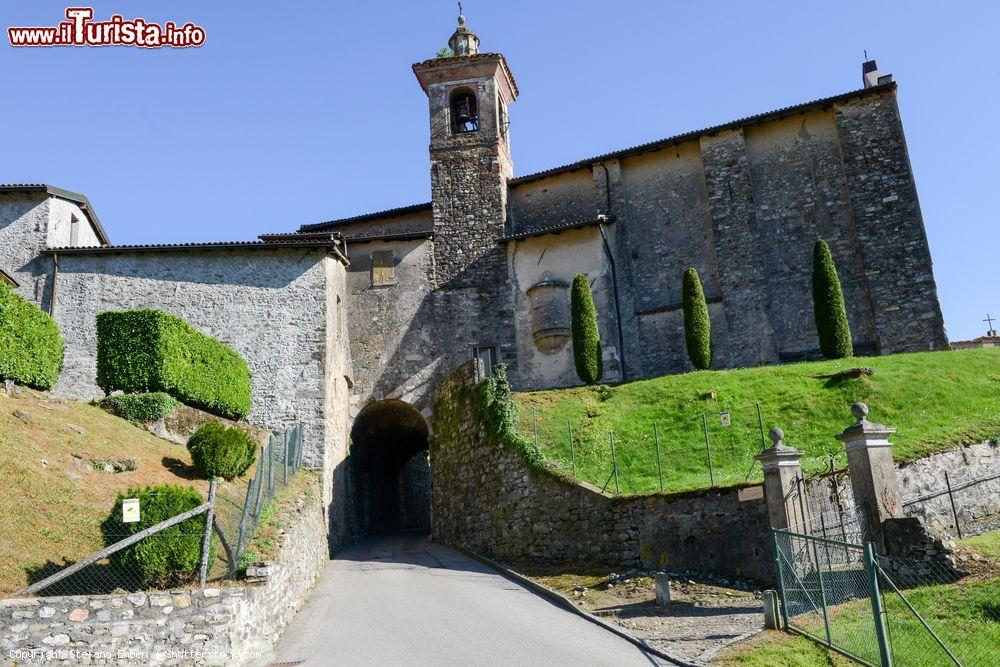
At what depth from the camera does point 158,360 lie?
879 inches

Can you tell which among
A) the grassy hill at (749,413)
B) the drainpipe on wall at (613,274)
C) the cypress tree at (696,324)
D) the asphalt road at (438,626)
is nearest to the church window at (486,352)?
the drainpipe on wall at (613,274)

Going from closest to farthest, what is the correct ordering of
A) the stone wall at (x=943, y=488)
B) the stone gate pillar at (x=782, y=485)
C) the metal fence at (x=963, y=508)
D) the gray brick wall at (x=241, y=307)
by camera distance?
the stone gate pillar at (x=782, y=485)
the stone wall at (x=943, y=488)
the metal fence at (x=963, y=508)
the gray brick wall at (x=241, y=307)

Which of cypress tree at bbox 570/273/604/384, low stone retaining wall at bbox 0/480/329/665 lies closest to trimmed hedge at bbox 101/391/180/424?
low stone retaining wall at bbox 0/480/329/665

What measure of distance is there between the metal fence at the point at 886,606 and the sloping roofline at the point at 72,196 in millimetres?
25138

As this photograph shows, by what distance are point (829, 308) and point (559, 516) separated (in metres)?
13.1

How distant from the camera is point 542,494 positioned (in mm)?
19203

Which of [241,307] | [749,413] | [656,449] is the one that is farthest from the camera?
[241,307]

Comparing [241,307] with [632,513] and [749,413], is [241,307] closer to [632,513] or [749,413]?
[632,513]

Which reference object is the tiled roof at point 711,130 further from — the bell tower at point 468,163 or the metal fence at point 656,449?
the metal fence at point 656,449

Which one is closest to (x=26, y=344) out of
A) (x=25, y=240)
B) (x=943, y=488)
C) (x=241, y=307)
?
(x=241, y=307)

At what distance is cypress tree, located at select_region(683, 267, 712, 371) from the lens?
27.9 metres

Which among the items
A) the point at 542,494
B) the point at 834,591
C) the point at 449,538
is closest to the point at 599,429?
the point at 542,494

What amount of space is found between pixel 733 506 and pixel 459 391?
10467 mm

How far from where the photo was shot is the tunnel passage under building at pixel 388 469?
29531 mm
